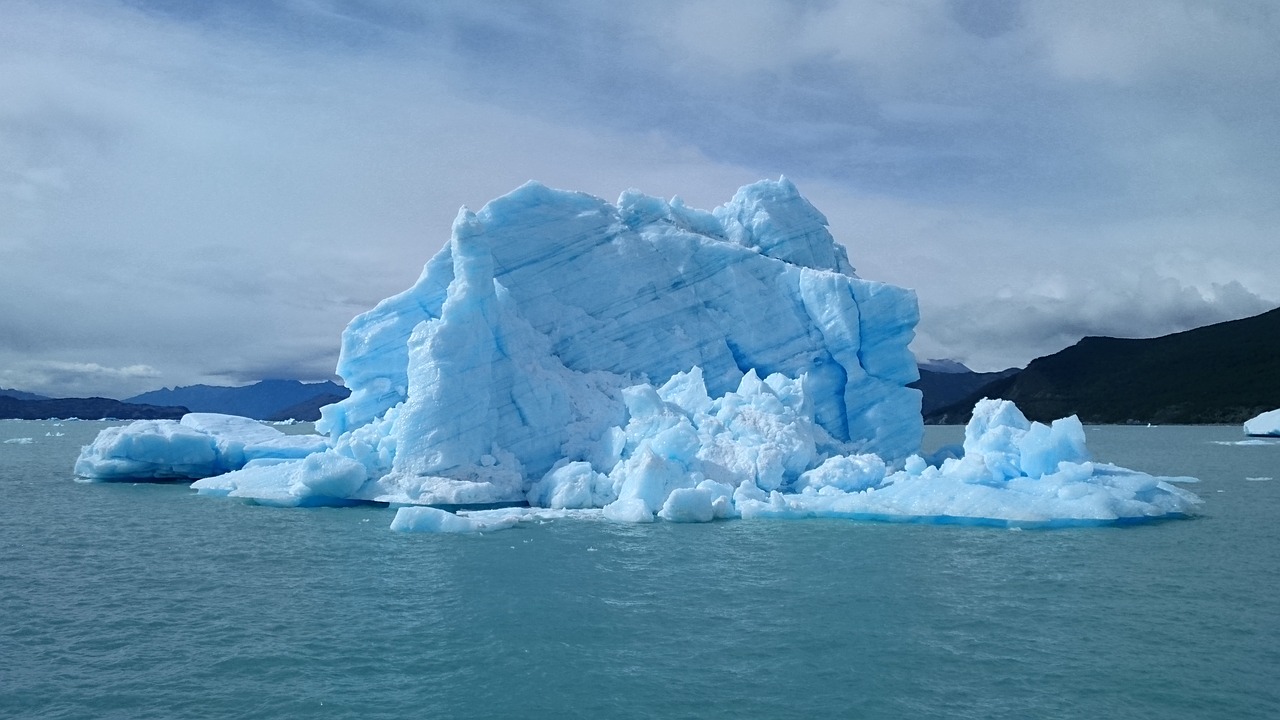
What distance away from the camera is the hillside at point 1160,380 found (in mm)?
97312

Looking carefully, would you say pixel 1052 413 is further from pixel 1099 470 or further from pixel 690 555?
pixel 690 555

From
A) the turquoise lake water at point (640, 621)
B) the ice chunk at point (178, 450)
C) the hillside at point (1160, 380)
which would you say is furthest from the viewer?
the hillside at point (1160, 380)

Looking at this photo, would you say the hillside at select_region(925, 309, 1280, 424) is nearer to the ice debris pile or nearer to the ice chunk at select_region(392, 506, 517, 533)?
the ice debris pile

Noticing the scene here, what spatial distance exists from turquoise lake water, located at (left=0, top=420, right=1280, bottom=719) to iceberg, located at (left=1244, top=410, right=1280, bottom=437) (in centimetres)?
5322

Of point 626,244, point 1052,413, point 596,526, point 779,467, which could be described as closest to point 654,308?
point 626,244

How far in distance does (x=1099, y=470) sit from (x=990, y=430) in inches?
121

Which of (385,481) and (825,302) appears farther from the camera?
(825,302)

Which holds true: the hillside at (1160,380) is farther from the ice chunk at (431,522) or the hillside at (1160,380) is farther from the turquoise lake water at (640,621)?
the ice chunk at (431,522)

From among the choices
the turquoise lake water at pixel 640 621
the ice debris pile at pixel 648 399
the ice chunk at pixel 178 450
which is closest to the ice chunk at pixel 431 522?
the ice debris pile at pixel 648 399

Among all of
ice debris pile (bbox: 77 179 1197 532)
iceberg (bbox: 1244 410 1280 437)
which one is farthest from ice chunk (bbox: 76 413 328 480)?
iceberg (bbox: 1244 410 1280 437)

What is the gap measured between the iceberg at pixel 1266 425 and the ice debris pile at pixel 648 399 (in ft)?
163

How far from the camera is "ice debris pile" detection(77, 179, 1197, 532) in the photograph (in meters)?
19.8

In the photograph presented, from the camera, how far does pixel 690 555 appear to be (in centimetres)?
1517

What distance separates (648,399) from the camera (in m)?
22.0
